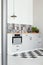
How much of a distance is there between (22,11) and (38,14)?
0.70m

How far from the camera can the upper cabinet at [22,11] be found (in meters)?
3.02

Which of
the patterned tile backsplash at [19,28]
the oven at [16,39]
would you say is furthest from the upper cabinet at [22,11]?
the oven at [16,39]

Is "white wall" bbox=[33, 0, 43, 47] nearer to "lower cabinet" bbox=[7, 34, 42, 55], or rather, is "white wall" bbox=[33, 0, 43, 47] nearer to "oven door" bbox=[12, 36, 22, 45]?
"lower cabinet" bbox=[7, 34, 42, 55]

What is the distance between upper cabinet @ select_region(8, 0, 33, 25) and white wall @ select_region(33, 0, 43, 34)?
0.57 ft

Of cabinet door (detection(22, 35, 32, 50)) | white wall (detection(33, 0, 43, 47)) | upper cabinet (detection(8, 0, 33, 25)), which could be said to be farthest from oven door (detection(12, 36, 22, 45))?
white wall (detection(33, 0, 43, 47))

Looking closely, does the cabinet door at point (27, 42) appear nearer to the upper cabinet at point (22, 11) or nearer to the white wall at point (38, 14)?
the upper cabinet at point (22, 11)

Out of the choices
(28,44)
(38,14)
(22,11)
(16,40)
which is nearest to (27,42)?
(28,44)

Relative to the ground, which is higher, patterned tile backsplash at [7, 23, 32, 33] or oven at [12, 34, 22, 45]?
patterned tile backsplash at [7, 23, 32, 33]

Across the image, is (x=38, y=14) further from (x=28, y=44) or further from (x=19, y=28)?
(x=28, y=44)

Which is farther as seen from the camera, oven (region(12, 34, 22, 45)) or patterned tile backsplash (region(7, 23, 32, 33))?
patterned tile backsplash (region(7, 23, 32, 33))

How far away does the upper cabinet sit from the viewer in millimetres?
3018

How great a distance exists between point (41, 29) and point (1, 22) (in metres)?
3.28

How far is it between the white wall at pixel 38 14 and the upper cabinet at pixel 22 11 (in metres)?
0.17

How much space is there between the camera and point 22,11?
10.6ft
